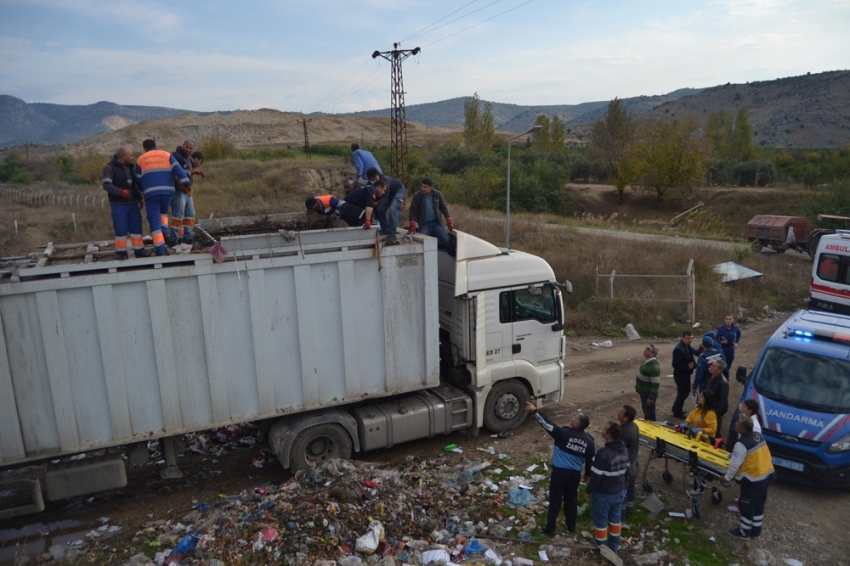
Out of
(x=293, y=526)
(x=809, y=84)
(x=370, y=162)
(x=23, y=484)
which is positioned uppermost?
(x=809, y=84)

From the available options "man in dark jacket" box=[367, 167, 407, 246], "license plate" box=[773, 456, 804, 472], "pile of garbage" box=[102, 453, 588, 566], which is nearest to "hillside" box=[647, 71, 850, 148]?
"man in dark jacket" box=[367, 167, 407, 246]

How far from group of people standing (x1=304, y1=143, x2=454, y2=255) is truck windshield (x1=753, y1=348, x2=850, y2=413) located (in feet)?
16.3

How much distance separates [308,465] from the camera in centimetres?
772

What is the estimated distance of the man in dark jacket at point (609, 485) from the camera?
18.9 ft

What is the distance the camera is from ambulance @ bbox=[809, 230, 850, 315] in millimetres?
13195

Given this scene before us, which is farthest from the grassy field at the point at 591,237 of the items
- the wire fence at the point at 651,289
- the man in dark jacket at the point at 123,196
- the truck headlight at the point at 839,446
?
the man in dark jacket at the point at 123,196

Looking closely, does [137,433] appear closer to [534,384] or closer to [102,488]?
[102,488]

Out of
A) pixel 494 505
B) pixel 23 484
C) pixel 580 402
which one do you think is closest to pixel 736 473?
pixel 494 505

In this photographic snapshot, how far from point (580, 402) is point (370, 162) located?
6.20 meters

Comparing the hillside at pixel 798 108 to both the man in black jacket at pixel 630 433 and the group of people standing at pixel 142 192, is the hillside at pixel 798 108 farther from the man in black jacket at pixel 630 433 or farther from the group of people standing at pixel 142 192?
the group of people standing at pixel 142 192

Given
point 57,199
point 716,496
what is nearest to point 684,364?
point 716,496

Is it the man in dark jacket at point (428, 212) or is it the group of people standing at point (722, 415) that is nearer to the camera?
the group of people standing at point (722, 415)

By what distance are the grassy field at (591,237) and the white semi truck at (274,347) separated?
718 centimetres

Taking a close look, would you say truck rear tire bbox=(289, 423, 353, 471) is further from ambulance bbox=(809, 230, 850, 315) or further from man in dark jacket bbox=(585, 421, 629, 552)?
ambulance bbox=(809, 230, 850, 315)
